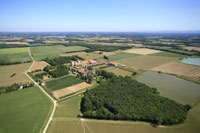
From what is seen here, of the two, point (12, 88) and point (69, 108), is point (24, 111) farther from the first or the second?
point (12, 88)

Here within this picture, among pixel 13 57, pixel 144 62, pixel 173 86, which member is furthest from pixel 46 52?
pixel 173 86

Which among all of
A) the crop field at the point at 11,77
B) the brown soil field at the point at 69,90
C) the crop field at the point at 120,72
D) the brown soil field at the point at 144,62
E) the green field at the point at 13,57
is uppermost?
the green field at the point at 13,57

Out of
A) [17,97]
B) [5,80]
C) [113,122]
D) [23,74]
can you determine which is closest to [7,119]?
[17,97]

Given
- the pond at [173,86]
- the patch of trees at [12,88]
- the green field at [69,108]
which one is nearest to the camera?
the green field at [69,108]

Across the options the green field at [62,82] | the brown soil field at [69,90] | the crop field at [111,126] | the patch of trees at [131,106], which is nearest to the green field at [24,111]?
the brown soil field at [69,90]

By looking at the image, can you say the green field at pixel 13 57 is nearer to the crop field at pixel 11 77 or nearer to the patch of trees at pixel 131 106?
the crop field at pixel 11 77

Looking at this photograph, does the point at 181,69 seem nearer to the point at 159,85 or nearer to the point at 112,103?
the point at 159,85
